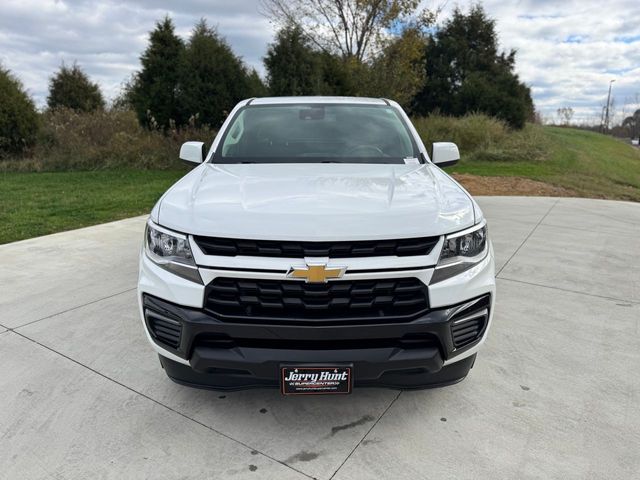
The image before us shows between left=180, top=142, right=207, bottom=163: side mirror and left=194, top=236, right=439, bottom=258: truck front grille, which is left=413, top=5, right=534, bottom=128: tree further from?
left=194, top=236, right=439, bottom=258: truck front grille

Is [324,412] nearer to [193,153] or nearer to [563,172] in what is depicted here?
[193,153]

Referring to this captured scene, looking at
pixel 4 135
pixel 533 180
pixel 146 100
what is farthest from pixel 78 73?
pixel 533 180

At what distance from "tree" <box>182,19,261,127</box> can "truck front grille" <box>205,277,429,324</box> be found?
13.1 meters

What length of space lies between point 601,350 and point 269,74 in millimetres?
13602

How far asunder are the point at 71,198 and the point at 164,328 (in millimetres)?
8709

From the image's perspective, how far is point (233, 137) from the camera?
144 inches

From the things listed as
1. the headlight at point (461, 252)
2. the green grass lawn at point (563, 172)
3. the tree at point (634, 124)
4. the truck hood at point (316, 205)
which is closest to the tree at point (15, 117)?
the green grass lawn at point (563, 172)

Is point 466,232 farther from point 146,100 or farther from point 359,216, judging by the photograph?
point 146,100

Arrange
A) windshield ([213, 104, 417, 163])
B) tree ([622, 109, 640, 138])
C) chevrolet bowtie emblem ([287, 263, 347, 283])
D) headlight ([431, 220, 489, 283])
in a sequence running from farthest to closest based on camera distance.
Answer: tree ([622, 109, 640, 138]) → windshield ([213, 104, 417, 163]) → headlight ([431, 220, 489, 283]) → chevrolet bowtie emblem ([287, 263, 347, 283])

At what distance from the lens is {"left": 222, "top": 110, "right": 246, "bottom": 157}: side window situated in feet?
11.4

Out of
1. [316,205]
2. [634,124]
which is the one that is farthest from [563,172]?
[634,124]

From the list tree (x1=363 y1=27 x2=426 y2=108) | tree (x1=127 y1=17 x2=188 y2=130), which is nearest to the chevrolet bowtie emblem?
tree (x1=127 y1=17 x2=188 y2=130)

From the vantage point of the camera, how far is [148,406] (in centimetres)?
267

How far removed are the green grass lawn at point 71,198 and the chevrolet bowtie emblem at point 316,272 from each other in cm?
593
